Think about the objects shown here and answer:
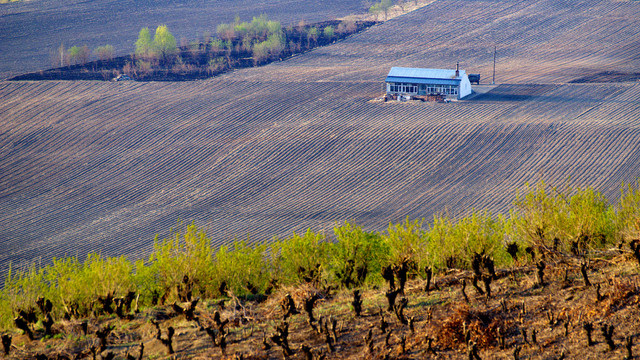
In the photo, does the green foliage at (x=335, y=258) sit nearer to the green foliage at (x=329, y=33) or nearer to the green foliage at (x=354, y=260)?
the green foliage at (x=354, y=260)

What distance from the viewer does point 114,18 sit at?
100562 mm

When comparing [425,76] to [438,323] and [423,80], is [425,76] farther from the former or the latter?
[438,323]

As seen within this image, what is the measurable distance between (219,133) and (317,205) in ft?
49.5

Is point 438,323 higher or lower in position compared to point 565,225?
lower

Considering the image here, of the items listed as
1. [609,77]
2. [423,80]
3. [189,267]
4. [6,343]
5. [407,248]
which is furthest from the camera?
[609,77]

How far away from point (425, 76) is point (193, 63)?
31.2 m

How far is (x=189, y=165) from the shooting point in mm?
44062

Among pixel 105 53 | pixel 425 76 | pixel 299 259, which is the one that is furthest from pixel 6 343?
pixel 105 53

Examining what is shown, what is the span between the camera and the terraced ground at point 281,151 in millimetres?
36219

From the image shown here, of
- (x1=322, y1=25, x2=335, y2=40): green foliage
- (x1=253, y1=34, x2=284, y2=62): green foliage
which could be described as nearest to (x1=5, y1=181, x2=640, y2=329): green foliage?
(x1=253, y1=34, x2=284, y2=62): green foliage

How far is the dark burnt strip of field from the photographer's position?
219 ft

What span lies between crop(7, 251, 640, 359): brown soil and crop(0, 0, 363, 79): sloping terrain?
64.8 meters

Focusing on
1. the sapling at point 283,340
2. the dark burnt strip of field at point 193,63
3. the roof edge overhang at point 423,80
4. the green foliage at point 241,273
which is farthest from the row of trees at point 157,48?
the sapling at point 283,340

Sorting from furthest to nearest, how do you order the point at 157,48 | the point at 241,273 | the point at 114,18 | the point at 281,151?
the point at 114,18 → the point at 157,48 → the point at 281,151 → the point at 241,273
